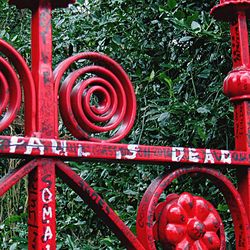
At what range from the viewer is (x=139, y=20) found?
2.54 m

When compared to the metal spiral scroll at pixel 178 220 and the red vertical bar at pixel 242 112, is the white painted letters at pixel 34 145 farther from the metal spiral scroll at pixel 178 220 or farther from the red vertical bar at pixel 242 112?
the red vertical bar at pixel 242 112

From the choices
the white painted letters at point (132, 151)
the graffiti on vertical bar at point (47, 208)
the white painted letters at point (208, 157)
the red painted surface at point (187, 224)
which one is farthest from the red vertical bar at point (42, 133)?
the white painted letters at point (208, 157)

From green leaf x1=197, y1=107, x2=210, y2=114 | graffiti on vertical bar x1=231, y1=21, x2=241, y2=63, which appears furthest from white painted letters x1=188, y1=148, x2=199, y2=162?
green leaf x1=197, y1=107, x2=210, y2=114

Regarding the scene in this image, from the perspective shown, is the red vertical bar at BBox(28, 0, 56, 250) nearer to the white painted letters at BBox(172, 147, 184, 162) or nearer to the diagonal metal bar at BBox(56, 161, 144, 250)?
the diagonal metal bar at BBox(56, 161, 144, 250)

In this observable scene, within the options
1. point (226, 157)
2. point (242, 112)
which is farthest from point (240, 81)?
point (226, 157)

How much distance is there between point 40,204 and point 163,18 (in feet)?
4.85

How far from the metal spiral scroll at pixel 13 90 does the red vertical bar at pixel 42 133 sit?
0.05ft

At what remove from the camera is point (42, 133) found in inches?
45.2

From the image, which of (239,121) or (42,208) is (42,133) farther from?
(239,121)

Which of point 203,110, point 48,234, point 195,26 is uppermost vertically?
point 195,26

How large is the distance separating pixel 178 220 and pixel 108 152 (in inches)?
9.0

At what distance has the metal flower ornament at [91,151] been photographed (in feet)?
3.71

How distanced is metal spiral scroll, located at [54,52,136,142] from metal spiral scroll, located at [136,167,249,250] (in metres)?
0.15

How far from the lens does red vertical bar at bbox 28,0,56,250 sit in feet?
3.69
